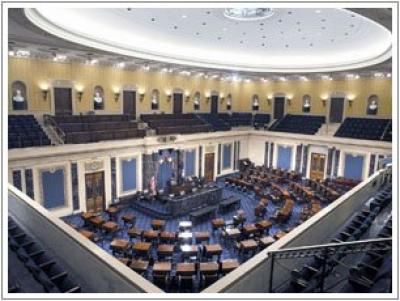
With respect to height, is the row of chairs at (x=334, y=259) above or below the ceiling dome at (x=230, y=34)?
below

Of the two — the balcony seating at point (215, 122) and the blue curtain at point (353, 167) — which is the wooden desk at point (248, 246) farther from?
the balcony seating at point (215, 122)

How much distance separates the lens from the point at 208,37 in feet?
44.8

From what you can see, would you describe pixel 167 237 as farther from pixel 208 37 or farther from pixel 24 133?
pixel 208 37

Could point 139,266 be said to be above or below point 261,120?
below

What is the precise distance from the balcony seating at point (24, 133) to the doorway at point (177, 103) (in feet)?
32.0

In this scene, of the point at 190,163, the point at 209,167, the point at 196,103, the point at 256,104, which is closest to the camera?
the point at 190,163

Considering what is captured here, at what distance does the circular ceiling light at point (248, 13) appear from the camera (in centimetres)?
1007

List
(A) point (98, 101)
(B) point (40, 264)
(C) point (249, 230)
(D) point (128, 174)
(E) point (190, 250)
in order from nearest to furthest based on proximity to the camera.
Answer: (B) point (40, 264) < (E) point (190, 250) < (C) point (249, 230) < (D) point (128, 174) < (A) point (98, 101)

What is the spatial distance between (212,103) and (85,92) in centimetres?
1073

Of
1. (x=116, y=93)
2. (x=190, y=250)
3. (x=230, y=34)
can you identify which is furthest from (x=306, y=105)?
(x=190, y=250)

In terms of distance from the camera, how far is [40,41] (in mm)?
11492

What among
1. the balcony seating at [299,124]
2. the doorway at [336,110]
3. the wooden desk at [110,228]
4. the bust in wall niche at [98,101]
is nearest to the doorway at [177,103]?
the bust in wall niche at [98,101]

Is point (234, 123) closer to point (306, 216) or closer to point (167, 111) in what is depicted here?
point (167, 111)

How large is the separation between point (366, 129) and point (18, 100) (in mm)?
20092
